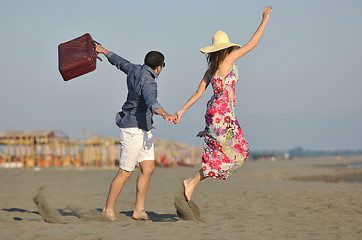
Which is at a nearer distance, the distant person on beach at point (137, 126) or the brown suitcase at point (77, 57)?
the distant person on beach at point (137, 126)

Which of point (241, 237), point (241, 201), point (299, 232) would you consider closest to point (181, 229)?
point (241, 237)

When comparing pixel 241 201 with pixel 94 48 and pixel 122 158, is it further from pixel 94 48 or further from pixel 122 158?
pixel 94 48

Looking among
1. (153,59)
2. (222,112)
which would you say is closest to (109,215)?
(222,112)

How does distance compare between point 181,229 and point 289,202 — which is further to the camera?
point 289,202

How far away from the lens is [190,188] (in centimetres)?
443

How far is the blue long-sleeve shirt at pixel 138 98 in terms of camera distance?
4562mm

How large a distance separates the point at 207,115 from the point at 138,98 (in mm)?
796

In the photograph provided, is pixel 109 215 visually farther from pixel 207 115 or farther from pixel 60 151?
pixel 60 151

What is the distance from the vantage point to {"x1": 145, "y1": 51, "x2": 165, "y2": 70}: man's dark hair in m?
4.74

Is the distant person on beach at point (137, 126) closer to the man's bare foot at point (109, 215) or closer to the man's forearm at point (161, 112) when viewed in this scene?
the man's bare foot at point (109, 215)

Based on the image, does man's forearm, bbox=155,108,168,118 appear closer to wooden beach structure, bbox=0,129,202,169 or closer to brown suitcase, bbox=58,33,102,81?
brown suitcase, bbox=58,33,102,81

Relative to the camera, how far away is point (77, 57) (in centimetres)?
481

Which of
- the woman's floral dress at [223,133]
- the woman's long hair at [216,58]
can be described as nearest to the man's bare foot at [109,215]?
the woman's floral dress at [223,133]

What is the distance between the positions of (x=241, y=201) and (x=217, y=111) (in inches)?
119
